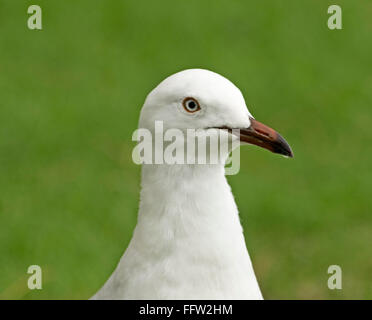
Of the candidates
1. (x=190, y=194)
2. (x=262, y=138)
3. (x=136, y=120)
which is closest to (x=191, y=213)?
(x=190, y=194)

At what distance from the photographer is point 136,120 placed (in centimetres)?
888

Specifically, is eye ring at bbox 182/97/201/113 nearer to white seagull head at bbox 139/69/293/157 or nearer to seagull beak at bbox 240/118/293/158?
white seagull head at bbox 139/69/293/157

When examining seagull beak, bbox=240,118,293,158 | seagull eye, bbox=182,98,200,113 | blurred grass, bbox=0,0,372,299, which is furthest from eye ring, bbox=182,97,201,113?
blurred grass, bbox=0,0,372,299

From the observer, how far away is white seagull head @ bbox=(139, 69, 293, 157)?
384 cm

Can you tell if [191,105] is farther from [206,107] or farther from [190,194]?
[190,194]

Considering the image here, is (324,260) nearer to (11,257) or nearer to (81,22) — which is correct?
(11,257)

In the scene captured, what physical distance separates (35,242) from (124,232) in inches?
28.0

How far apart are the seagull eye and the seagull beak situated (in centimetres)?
22

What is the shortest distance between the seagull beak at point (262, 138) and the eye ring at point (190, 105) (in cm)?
21

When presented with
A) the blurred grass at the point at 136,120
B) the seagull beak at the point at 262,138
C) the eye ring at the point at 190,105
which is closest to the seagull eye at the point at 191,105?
the eye ring at the point at 190,105

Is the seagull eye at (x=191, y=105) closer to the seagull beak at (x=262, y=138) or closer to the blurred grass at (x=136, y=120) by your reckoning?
the seagull beak at (x=262, y=138)

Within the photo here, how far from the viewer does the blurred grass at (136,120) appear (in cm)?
729
